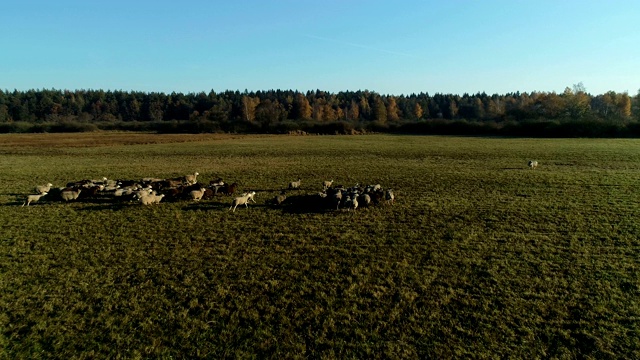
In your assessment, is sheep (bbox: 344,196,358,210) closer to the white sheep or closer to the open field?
the open field

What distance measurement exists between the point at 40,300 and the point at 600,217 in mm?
17847

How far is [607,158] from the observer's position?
31.6 m

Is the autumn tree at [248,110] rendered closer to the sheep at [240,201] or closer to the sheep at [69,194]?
the sheep at [69,194]

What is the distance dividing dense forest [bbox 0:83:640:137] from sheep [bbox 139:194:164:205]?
63177 millimetres

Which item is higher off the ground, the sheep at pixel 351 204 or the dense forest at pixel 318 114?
the dense forest at pixel 318 114

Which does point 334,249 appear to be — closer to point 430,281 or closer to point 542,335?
point 430,281

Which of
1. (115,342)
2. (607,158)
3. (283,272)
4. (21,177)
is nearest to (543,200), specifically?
(283,272)

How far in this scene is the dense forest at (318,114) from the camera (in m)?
73.2

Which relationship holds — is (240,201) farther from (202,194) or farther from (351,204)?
(351,204)

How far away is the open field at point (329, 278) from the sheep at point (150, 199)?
2.27 ft

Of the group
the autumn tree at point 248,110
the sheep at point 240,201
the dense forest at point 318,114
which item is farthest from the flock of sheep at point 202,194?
the autumn tree at point 248,110

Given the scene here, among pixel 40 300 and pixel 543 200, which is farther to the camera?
pixel 543 200

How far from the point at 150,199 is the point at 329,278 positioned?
440 inches

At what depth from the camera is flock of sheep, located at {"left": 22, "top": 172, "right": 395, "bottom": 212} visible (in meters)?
16.2
